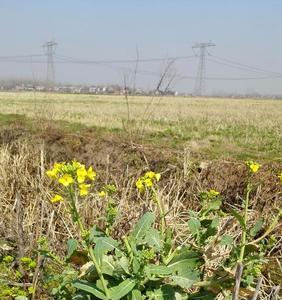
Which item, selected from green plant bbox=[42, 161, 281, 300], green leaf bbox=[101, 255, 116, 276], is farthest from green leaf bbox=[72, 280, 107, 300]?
green leaf bbox=[101, 255, 116, 276]

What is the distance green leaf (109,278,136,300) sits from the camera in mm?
1975

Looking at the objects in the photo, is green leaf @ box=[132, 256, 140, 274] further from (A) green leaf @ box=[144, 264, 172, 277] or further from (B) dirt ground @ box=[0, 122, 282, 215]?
(B) dirt ground @ box=[0, 122, 282, 215]

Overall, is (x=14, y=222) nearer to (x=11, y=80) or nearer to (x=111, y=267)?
(x=111, y=267)

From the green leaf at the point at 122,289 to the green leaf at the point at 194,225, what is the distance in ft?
1.59

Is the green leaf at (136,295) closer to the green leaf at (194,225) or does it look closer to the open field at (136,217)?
the open field at (136,217)

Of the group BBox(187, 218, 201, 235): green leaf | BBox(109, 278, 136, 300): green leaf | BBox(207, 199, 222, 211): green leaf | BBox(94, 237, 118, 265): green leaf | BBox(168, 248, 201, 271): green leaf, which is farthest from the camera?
BBox(207, 199, 222, 211): green leaf

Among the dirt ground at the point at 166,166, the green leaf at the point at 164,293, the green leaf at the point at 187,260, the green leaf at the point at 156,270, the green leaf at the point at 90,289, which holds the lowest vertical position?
the dirt ground at the point at 166,166

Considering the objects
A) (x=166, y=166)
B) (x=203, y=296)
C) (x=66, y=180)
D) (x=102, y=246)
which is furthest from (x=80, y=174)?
(x=166, y=166)

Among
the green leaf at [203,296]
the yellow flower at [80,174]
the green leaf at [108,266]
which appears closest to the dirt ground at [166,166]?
the green leaf at [203,296]

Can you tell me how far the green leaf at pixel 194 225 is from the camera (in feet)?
7.86

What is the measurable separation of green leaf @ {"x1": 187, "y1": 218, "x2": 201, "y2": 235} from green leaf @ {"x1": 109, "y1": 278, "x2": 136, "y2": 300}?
0.48 meters

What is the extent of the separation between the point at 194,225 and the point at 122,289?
0.59m

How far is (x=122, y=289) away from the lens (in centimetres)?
201

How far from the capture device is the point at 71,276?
2.39m
